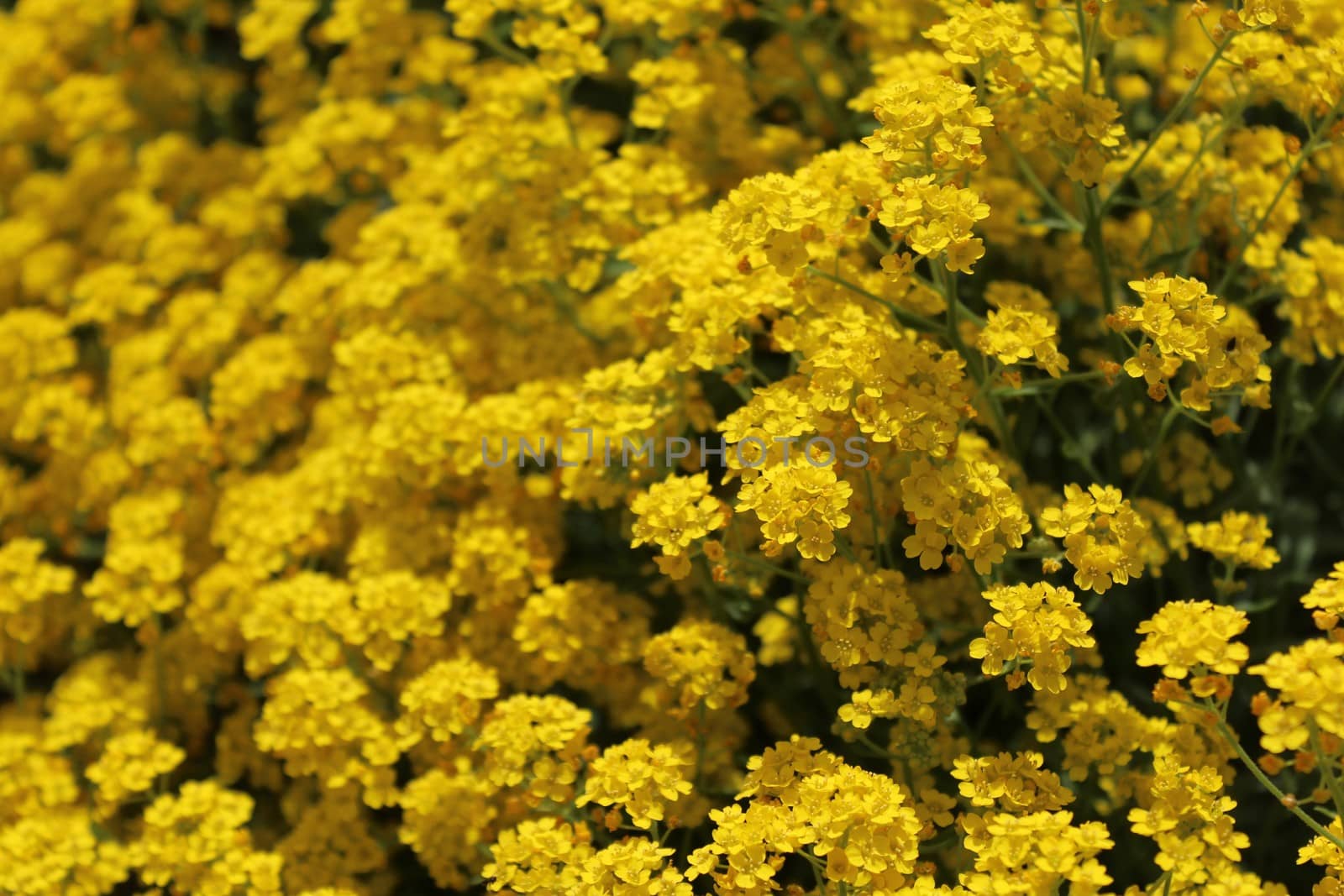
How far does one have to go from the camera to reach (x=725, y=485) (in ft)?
11.5

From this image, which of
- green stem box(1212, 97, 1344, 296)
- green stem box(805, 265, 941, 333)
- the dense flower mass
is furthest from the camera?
green stem box(1212, 97, 1344, 296)

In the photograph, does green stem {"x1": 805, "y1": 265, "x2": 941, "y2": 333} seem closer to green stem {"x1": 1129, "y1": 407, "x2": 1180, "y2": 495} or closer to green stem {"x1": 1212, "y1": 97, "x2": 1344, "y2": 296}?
green stem {"x1": 1129, "y1": 407, "x2": 1180, "y2": 495}

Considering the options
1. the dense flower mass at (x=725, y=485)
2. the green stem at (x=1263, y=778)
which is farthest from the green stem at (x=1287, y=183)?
the green stem at (x=1263, y=778)

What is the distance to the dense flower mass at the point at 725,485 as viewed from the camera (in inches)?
115

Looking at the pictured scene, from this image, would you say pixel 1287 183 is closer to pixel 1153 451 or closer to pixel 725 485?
pixel 1153 451

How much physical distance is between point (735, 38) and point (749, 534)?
231 centimetres

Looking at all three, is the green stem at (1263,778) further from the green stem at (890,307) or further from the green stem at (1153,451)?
the green stem at (890,307)

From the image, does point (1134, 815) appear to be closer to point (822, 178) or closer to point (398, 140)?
point (822, 178)

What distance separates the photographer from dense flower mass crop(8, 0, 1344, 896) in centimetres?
293

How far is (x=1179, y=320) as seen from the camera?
9.67ft

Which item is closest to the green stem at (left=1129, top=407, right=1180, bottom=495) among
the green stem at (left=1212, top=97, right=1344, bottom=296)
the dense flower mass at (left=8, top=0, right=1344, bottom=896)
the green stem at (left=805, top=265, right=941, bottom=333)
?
the dense flower mass at (left=8, top=0, right=1344, bottom=896)

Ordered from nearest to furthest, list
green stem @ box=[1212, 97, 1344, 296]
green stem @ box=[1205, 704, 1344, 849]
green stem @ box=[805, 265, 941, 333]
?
green stem @ box=[1205, 704, 1344, 849] → green stem @ box=[805, 265, 941, 333] → green stem @ box=[1212, 97, 1344, 296]

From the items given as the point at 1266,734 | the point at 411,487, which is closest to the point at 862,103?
→ the point at 411,487

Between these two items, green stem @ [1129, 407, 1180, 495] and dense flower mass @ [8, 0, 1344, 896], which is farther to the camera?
green stem @ [1129, 407, 1180, 495]
